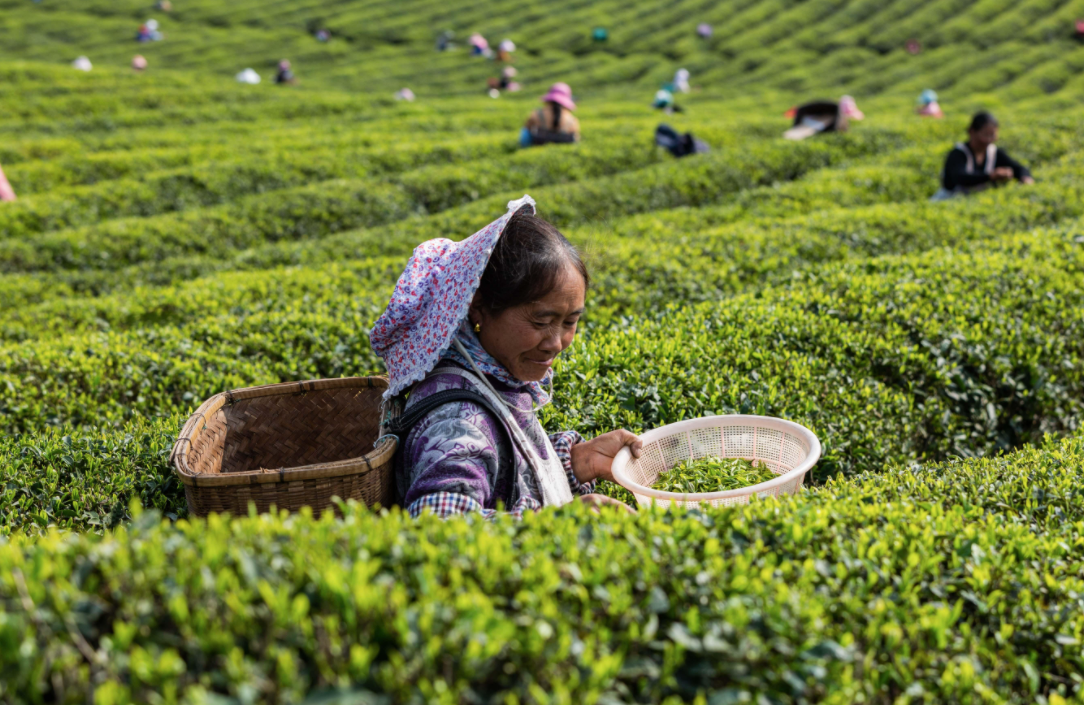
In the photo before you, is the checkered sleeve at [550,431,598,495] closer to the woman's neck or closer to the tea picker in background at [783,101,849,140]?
the woman's neck

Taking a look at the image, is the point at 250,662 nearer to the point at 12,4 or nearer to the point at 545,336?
the point at 545,336

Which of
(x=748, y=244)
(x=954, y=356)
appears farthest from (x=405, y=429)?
(x=748, y=244)

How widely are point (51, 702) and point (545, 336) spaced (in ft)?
6.55

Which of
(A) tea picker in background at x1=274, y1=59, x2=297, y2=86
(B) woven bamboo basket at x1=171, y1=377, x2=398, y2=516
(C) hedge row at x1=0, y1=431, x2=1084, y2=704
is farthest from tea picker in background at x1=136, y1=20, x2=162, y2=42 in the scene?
(C) hedge row at x1=0, y1=431, x2=1084, y2=704

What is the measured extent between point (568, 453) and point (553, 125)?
13.2m

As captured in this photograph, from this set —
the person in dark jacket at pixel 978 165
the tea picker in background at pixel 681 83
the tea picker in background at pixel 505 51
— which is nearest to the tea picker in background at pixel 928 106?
the tea picker in background at pixel 681 83

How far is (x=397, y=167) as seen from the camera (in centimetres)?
1506

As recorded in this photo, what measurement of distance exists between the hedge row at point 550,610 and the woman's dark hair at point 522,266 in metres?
0.94

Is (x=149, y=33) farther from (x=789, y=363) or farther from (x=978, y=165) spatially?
(x=789, y=363)

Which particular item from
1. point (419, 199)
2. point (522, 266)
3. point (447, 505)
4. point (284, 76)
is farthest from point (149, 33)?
point (447, 505)

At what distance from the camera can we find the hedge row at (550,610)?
1.61 metres

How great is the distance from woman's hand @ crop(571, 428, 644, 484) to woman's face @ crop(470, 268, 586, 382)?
50cm

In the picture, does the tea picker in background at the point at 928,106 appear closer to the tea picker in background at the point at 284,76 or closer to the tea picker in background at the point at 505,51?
the tea picker in background at the point at 505,51

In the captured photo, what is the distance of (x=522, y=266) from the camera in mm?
3090
